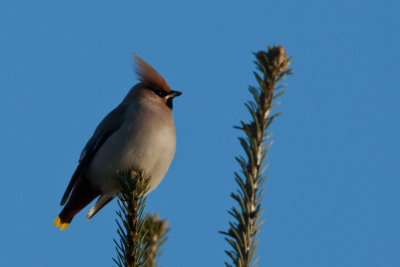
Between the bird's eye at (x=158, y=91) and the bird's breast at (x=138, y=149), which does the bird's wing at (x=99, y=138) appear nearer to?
the bird's breast at (x=138, y=149)

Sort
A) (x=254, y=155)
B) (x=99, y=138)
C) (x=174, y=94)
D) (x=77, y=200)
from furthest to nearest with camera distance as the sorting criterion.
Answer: (x=174, y=94), (x=77, y=200), (x=99, y=138), (x=254, y=155)

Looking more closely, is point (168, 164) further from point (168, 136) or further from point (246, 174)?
point (246, 174)

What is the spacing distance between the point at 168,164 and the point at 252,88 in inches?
86.4

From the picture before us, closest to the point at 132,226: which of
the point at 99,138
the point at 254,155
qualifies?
the point at 254,155

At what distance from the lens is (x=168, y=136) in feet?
14.2

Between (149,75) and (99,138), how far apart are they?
90cm

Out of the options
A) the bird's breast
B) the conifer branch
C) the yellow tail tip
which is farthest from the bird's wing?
the conifer branch

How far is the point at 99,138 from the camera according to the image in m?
4.57

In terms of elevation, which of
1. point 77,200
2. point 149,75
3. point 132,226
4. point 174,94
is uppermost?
point 149,75

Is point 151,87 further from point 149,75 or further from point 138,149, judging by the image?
point 138,149

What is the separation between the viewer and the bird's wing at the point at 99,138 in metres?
4.47

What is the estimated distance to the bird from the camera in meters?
4.13

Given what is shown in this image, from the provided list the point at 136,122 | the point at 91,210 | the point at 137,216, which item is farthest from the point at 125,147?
the point at 137,216

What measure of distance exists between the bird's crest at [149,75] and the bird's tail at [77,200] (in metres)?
1.14
